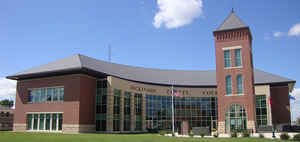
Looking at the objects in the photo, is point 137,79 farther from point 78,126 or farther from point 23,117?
point 23,117

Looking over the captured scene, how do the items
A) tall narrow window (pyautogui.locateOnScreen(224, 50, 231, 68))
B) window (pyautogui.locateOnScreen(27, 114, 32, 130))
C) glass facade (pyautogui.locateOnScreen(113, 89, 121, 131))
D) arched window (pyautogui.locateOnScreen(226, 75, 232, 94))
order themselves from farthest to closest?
1. window (pyautogui.locateOnScreen(27, 114, 32, 130))
2. glass facade (pyautogui.locateOnScreen(113, 89, 121, 131))
3. tall narrow window (pyautogui.locateOnScreen(224, 50, 231, 68))
4. arched window (pyautogui.locateOnScreen(226, 75, 232, 94))

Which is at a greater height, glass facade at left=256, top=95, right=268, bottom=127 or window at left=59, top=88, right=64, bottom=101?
window at left=59, top=88, right=64, bottom=101

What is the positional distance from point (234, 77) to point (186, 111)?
54.4ft

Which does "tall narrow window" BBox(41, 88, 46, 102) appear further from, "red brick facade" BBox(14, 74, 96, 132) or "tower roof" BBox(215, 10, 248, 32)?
"tower roof" BBox(215, 10, 248, 32)

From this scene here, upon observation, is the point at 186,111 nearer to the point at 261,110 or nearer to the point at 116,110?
the point at 261,110

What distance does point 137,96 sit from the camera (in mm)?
51969

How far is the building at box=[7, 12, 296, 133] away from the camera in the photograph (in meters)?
42.3

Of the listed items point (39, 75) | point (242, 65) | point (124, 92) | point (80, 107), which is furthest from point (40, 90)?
point (242, 65)

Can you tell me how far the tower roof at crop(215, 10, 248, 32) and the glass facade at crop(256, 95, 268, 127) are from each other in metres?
14.3

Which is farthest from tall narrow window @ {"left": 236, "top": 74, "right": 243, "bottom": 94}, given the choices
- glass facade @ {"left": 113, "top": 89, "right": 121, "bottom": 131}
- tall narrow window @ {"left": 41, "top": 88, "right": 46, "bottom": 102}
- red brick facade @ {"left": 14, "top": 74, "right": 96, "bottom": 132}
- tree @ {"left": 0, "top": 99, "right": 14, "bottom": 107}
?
tree @ {"left": 0, "top": 99, "right": 14, "bottom": 107}

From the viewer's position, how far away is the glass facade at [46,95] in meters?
44.2

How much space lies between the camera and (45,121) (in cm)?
4459

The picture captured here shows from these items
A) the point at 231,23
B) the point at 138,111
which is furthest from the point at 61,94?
the point at 231,23

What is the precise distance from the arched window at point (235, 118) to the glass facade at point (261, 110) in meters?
9.51
